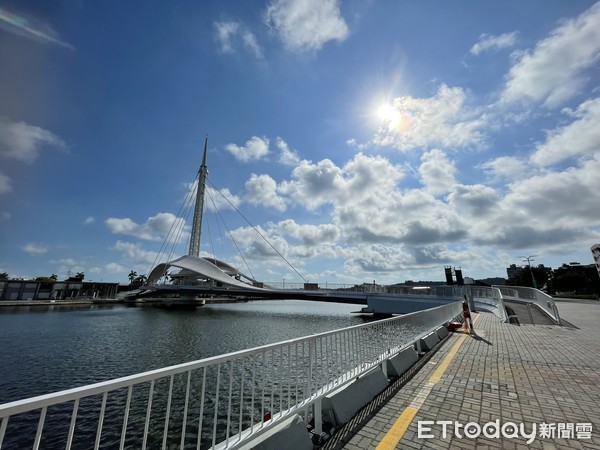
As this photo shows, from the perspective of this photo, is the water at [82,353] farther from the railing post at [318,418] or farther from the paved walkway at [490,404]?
the paved walkway at [490,404]

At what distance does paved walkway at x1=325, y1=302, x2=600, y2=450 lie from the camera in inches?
147

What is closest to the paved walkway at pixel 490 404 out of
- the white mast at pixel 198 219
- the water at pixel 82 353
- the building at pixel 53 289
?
the water at pixel 82 353

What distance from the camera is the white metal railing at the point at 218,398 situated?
2.29 m

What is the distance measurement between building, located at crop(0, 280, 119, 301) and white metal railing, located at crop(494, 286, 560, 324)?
8688 centimetres

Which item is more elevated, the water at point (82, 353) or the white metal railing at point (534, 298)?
the white metal railing at point (534, 298)

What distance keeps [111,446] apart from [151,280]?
83.9 meters

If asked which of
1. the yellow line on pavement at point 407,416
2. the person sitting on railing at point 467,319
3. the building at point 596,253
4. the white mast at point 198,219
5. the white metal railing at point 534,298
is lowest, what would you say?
the yellow line on pavement at point 407,416

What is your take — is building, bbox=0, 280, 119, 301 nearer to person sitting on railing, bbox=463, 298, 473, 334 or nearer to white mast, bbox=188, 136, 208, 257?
white mast, bbox=188, 136, 208, 257

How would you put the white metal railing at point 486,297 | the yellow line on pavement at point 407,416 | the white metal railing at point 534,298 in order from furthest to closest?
the white metal railing at point 486,297
the white metal railing at point 534,298
the yellow line on pavement at point 407,416

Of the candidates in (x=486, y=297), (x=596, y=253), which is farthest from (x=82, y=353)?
(x=596, y=253)

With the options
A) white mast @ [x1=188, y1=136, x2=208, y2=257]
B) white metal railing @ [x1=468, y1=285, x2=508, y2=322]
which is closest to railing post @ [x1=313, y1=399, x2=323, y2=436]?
white metal railing @ [x1=468, y1=285, x2=508, y2=322]

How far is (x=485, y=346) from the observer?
952cm

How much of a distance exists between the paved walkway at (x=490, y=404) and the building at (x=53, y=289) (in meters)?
87.6

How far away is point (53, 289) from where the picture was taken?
74312 millimetres
